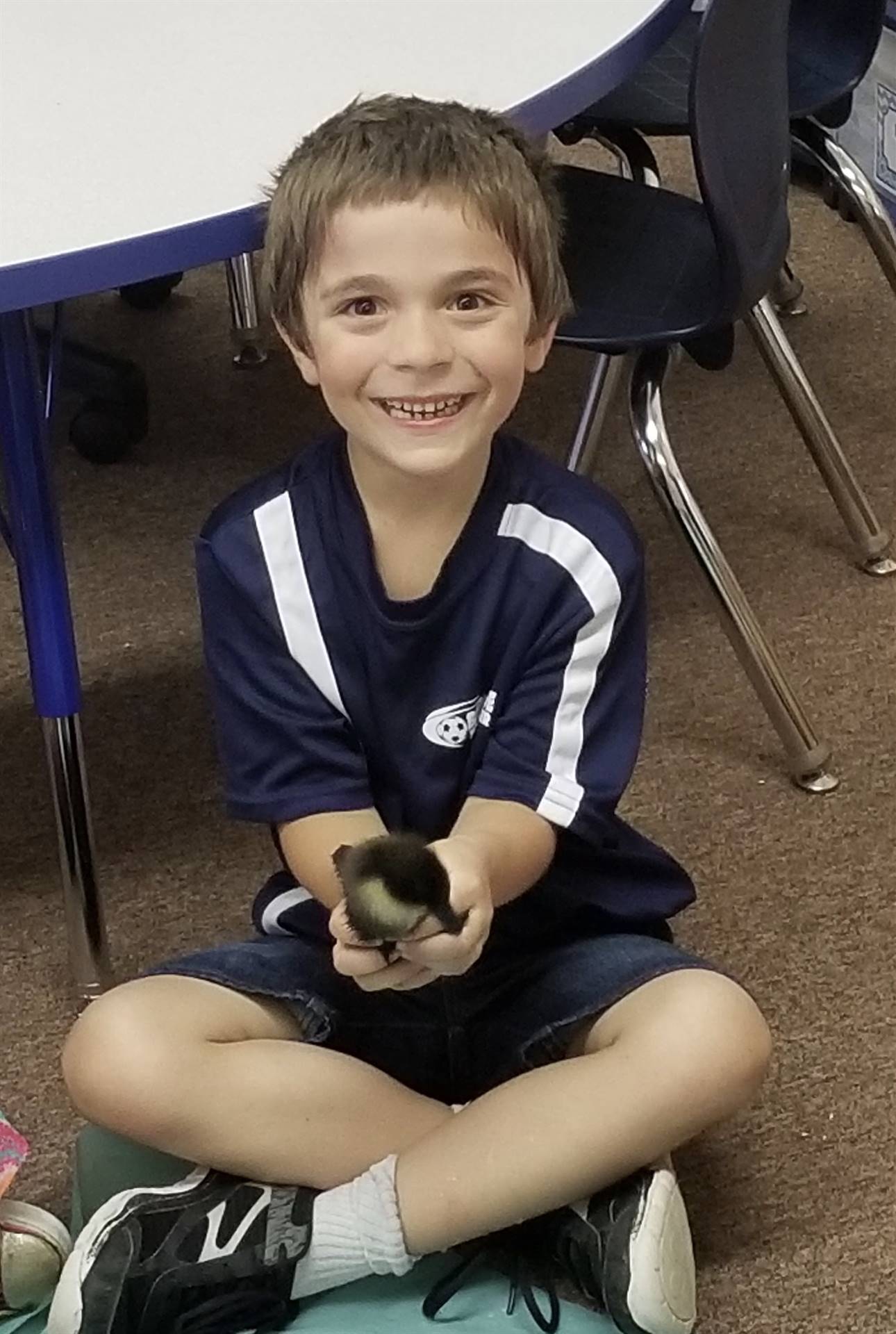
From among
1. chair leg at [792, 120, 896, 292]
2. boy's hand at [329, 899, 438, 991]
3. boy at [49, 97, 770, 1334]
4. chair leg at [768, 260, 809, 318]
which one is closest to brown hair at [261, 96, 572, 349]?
boy at [49, 97, 770, 1334]

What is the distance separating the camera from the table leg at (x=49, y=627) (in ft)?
3.67

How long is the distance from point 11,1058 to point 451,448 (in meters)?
0.59

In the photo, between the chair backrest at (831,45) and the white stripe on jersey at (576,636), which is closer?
the white stripe on jersey at (576,636)

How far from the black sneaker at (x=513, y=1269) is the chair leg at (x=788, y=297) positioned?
4.52ft

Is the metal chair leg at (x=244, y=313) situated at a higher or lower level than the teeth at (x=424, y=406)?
lower

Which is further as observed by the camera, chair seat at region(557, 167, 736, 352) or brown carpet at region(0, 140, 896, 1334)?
chair seat at region(557, 167, 736, 352)

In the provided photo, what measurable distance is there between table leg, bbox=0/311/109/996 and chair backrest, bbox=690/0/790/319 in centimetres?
48

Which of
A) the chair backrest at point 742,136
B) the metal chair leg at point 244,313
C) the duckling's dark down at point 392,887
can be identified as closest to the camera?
the duckling's dark down at point 392,887

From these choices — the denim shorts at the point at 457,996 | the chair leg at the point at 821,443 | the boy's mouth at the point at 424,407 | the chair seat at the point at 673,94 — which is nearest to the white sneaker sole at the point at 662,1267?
the denim shorts at the point at 457,996

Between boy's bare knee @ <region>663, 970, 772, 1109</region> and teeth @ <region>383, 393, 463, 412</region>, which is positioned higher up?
teeth @ <region>383, 393, 463, 412</region>

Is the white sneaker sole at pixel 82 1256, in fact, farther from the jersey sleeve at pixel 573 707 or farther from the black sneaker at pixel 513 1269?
the jersey sleeve at pixel 573 707

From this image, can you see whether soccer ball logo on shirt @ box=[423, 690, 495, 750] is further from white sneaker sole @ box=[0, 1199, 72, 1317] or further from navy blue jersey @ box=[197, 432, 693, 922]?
white sneaker sole @ box=[0, 1199, 72, 1317]

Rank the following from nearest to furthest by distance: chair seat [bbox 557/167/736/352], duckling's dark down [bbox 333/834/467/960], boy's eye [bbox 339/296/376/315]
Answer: duckling's dark down [bbox 333/834/467/960] → boy's eye [bbox 339/296/376/315] → chair seat [bbox 557/167/736/352]

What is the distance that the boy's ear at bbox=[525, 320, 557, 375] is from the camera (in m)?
1.00
